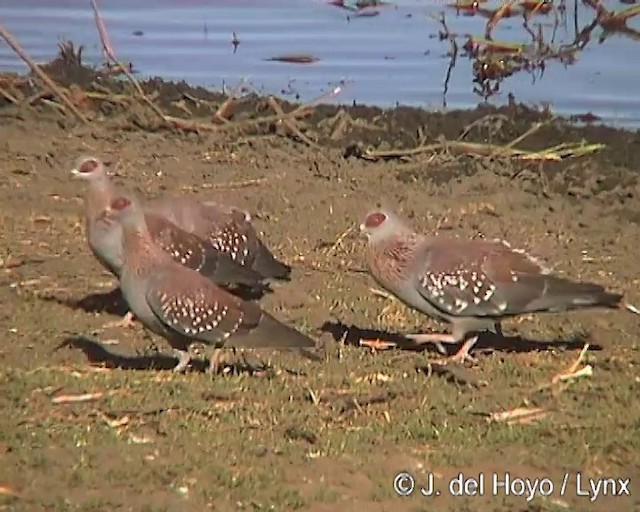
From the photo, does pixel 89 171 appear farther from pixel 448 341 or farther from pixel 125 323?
pixel 448 341

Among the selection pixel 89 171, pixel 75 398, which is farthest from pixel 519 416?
pixel 89 171

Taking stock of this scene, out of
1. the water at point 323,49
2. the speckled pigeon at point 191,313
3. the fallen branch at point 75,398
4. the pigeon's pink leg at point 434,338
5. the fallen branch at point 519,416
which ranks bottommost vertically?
the water at point 323,49

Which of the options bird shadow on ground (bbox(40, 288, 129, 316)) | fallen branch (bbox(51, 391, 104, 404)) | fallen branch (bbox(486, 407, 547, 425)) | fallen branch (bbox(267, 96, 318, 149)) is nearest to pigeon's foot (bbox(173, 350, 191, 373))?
fallen branch (bbox(51, 391, 104, 404))

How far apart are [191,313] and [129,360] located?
495 mm

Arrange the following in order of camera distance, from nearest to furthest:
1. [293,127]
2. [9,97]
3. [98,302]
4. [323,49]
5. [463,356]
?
[463,356] < [98,302] < [293,127] < [9,97] < [323,49]

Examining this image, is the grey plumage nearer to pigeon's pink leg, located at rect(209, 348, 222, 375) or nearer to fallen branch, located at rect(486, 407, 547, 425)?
pigeon's pink leg, located at rect(209, 348, 222, 375)

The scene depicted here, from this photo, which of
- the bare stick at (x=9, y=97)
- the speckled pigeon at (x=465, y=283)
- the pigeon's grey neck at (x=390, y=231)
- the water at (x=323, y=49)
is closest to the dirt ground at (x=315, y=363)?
the speckled pigeon at (x=465, y=283)

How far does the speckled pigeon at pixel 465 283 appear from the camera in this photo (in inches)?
302

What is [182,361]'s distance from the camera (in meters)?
7.27

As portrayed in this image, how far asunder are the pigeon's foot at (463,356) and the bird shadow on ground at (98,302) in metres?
1.81

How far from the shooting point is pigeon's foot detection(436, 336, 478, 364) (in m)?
7.54

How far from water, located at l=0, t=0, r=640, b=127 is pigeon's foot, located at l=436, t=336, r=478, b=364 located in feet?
21.6

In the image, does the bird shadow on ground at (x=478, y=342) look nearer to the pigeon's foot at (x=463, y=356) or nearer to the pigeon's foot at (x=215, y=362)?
the pigeon's foot at (x=463, y=356)

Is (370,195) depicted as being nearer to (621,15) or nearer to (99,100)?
(99,100)
